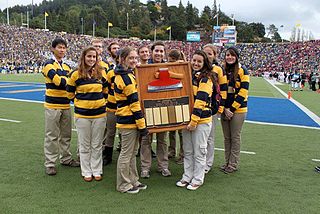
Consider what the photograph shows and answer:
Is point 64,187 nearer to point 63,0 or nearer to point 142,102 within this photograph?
point 142,102

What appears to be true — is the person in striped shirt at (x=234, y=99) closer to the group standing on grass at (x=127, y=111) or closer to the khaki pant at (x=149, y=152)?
the group standing on grass at (x=127, y=111)

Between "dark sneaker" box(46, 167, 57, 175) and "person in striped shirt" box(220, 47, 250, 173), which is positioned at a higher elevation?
"person in striped shirt" box(220, 47, 250, 173)

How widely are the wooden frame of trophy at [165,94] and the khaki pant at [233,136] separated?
1056 mm

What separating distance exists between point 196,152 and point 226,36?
2123 inches

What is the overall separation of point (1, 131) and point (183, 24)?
101903 mm

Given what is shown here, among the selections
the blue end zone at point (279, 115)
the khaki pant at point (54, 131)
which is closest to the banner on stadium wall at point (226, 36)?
the blue end zone at point (279, 115)

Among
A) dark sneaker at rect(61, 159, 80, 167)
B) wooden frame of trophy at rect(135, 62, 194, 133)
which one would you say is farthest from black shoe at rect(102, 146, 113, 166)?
wooden frame of trophy at rect(135, 62, 194, 133)

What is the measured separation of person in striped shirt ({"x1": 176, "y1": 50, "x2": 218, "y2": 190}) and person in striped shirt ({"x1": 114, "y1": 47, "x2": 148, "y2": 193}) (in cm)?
67

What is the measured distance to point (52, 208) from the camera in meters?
3.83

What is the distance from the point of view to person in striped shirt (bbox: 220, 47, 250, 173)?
5078 mm

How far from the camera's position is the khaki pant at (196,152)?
455 cm

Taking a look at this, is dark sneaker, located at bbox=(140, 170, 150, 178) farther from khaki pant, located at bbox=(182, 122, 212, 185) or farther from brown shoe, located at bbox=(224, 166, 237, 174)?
brown shoe, located at bbox=(224, 166, 237, 174)

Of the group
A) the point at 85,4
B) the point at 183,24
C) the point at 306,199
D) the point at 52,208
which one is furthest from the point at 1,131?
the point at 85,4

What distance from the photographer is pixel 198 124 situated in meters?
4.50
